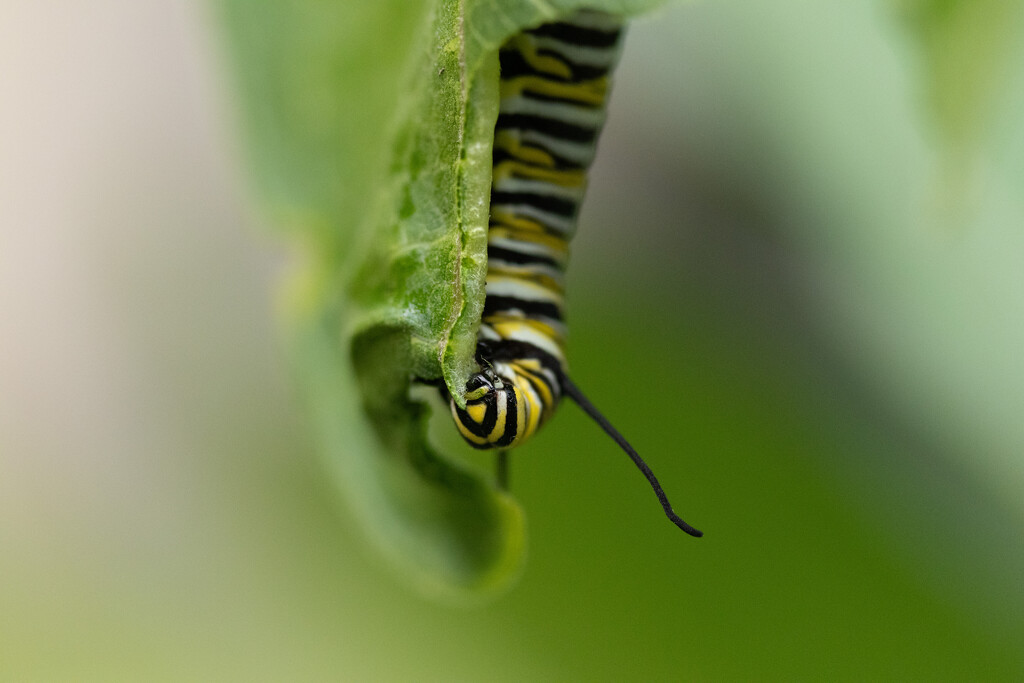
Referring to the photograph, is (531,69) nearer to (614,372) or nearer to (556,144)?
(556,144)

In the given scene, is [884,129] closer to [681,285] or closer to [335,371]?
[681,285]

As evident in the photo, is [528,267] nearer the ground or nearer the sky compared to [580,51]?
nearer the ground

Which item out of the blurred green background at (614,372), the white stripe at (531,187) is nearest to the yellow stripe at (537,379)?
the white stripe at (531,187)

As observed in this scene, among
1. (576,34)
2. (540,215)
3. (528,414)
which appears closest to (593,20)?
(576,34)

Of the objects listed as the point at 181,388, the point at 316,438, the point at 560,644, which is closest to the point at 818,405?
the point at 560,644

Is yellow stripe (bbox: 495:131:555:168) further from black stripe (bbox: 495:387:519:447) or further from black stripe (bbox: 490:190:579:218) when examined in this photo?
black stripe (bbox: 495:387:519:447)
